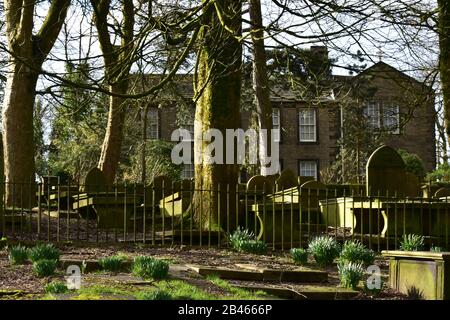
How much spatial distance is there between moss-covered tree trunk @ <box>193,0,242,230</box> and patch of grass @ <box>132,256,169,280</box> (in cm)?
474

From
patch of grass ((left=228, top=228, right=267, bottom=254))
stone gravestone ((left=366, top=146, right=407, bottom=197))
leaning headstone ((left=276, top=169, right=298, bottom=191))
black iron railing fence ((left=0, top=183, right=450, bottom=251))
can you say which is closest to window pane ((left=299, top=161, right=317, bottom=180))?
leaning headstone ((left=276, top=169, right=298, bottom=191))

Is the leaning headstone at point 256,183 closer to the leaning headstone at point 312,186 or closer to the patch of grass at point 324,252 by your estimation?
the leaning headstone at point 312,186

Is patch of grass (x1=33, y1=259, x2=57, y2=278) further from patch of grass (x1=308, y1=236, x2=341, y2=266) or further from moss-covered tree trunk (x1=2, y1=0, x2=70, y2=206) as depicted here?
moss-covered tree trunk (x1=2, y1=0, x2=70, y2=206)

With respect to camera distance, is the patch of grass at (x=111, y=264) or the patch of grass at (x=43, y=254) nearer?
the patch of grass at (x=111, y=264)

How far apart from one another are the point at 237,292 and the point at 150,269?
A: 1.07 metres

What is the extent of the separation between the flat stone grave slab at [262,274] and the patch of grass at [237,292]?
32 centimetres

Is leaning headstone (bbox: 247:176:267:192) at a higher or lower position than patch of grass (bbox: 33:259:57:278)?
higher

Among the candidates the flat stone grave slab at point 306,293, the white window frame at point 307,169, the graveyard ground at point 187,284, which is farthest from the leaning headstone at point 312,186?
the white window frame at point 307,169

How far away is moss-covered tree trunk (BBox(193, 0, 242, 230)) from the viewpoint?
46.0 feet

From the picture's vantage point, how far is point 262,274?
10.0 m

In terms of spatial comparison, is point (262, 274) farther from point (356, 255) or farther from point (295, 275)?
point (356, 255)

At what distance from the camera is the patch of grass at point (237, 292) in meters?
8.20
